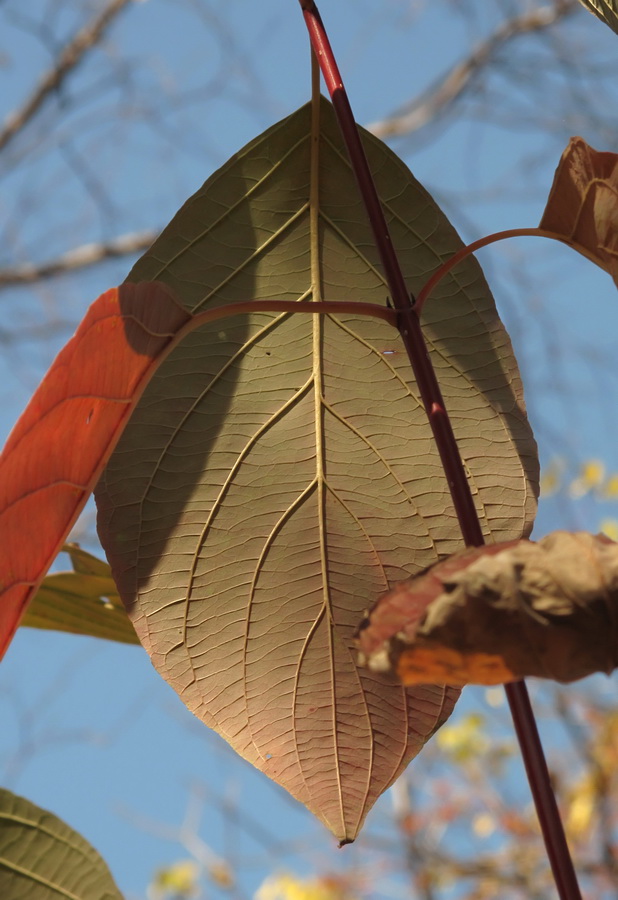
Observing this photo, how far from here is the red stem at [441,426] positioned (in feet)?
1.10

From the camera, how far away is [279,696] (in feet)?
1.50

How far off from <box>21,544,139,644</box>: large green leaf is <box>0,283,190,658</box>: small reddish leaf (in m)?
0.19

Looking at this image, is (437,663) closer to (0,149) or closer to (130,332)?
(130,332)

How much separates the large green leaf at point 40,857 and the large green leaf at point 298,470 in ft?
0.42

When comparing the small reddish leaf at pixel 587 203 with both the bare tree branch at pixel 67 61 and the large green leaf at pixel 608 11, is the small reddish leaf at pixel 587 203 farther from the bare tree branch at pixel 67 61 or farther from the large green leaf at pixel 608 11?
the bare tree branch at pixel 67 61

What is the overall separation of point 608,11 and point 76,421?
0.29 metres

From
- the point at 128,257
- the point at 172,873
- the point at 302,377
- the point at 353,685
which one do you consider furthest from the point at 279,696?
the point at 128,257

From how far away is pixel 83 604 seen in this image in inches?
23.1

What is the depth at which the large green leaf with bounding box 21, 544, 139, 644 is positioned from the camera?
1.87 ft

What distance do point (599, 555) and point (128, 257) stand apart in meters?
3.69

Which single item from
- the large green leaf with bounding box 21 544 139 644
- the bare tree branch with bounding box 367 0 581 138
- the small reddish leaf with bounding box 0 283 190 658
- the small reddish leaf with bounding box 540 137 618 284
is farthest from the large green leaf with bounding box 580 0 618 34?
the bare tree branch with bounding box 367 0 581 138

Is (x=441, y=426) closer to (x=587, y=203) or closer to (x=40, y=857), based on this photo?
(x=587, y=203)

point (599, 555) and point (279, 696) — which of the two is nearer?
point (599, 555)

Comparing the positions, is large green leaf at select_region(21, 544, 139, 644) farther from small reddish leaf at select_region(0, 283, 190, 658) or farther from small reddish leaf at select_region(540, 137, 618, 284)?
small reddish leaf at select_region(540, 137, 618, 284)
